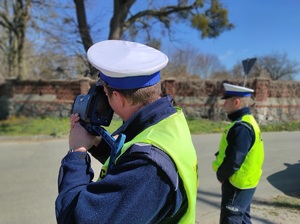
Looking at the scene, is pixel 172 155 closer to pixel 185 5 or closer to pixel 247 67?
pixel 247 67

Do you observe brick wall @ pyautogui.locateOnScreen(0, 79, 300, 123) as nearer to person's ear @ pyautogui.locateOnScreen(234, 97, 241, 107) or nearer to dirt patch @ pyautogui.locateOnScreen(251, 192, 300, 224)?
dirt patch @ pyautogui.locateOnScreen(251, 192, 300, 224)

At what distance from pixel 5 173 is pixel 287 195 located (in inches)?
217

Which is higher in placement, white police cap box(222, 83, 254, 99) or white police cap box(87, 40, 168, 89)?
white police cap box(87, 40, 168, 89)

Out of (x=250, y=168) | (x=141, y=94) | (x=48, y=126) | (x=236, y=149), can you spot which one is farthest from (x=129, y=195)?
(x=48, y=126)

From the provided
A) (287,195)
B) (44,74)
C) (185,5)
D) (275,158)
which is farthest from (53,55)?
(287,195)

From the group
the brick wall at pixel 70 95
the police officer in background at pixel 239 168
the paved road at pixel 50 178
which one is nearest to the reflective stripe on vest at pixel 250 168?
the police officer in background at pixel 239 168

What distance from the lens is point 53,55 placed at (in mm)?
15383

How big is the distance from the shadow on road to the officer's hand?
15.1ft

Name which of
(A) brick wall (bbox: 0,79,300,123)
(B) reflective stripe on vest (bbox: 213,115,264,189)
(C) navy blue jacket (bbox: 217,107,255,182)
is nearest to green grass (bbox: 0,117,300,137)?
(A) brick wall (bbox: 0,79,300,123)

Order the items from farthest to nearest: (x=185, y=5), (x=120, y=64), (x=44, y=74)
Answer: (x=44, y=74)
(x=185, y=5)
(x=120, y=64)

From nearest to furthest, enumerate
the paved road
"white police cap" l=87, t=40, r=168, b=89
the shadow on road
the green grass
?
"white police cap" l=87, t=40, r=168, b=89 → the paved road → the shadow on road → the green grass

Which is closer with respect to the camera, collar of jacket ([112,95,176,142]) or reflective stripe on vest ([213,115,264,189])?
collar of jacket ([112,95,176,142])

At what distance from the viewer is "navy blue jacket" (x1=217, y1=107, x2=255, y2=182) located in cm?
290

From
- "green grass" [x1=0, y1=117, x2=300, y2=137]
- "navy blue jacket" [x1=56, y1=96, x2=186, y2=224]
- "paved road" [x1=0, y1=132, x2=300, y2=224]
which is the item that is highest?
"navy blue jacket" [x1=56, y1=96, x2=186, y2=224]
